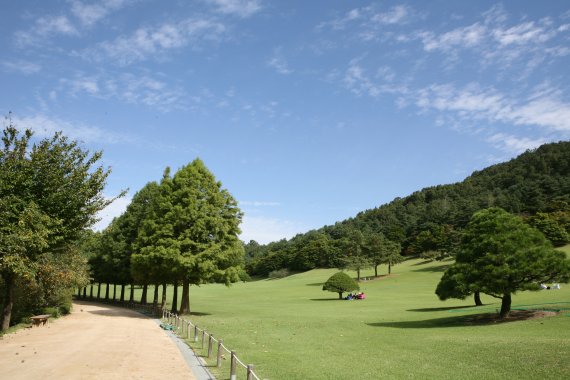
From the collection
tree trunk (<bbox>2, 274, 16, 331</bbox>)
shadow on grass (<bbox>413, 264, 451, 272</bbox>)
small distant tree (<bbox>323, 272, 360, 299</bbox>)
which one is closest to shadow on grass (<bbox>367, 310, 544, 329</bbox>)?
tree trunk (<bbox>2, 274, 16, 331</bbox>)

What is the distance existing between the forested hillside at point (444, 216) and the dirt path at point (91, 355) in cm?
6838

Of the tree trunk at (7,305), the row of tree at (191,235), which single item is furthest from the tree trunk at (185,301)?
the tree trunk at (7,305)

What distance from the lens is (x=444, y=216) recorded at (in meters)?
131

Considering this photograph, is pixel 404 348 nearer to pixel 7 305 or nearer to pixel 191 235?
pixel 7 305

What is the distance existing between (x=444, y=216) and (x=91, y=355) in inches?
4997

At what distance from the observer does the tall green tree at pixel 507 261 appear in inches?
944

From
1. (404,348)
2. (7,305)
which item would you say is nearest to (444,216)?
(404,348)

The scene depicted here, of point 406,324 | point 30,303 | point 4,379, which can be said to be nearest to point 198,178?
point 30,303

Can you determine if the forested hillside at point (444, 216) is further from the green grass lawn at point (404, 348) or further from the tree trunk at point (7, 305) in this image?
the tree trunk at point (7, 305)

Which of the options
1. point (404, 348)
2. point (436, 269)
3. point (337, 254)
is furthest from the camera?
point (337, 254)

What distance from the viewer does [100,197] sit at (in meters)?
25.8

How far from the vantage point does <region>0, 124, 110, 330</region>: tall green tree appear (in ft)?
66.2

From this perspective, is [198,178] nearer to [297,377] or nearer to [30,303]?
[30,303]

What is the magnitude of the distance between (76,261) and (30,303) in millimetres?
4246
